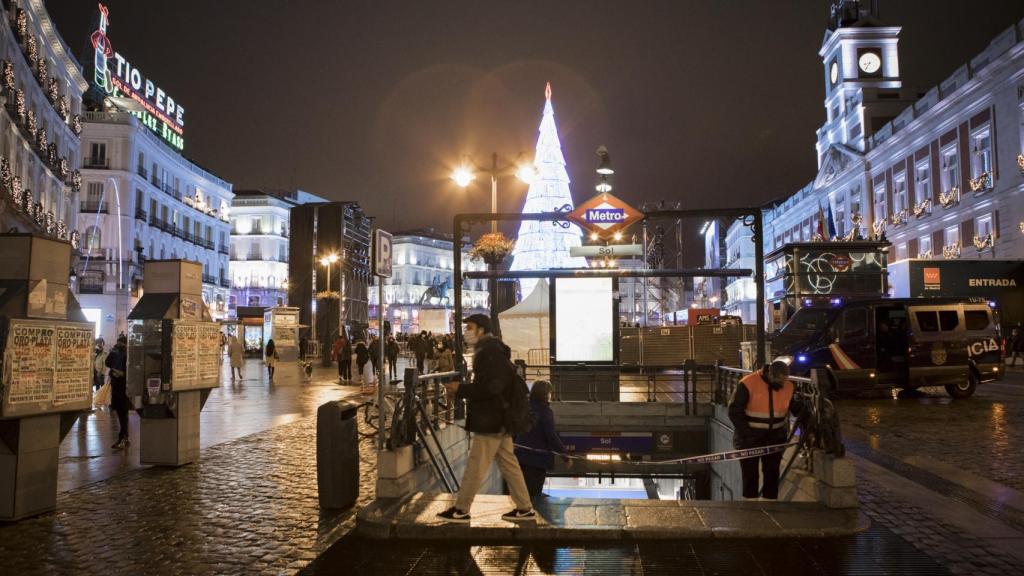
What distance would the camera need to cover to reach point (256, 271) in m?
79.9

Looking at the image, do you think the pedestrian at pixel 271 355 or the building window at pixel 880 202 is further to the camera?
the building window at pixel 880 202

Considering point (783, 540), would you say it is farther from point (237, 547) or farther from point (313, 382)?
point (313, 382)

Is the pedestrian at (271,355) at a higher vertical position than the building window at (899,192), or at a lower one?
lower

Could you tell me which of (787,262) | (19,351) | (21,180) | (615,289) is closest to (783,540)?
(19,351)

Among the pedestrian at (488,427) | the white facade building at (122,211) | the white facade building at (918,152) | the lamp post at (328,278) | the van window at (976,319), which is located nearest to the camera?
the pedestrian at (488,427)

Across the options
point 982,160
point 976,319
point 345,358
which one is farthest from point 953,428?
point 982,160

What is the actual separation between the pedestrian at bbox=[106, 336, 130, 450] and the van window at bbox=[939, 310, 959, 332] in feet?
56.6

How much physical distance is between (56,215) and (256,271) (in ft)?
153

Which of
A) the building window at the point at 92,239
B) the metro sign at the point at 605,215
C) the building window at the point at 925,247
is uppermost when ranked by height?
the building window at the point at 92,239

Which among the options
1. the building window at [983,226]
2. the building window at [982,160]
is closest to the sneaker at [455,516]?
the building window at [983,226]

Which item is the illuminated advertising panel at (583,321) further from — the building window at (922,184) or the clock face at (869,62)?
the clock face at (869,62)

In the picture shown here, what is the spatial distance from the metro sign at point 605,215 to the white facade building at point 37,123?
1845 cm

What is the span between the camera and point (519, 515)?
246 inches

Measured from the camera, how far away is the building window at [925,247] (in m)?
40.7
